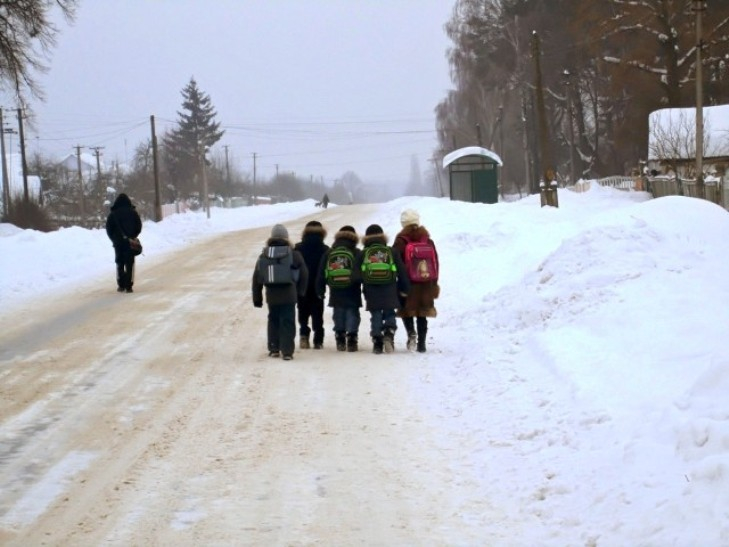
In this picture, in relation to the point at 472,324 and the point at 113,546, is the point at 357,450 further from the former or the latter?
the point at 472,324

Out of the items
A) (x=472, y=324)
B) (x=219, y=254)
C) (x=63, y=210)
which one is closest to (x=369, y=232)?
(x=472, y=324)

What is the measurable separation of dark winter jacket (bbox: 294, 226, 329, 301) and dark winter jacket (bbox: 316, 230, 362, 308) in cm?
21

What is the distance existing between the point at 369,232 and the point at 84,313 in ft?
20.7

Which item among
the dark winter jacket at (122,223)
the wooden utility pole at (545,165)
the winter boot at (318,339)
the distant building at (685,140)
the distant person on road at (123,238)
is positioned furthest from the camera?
the distant building at (685,140)

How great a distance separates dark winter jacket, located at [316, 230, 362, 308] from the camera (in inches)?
487

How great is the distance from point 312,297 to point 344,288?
0.63 m

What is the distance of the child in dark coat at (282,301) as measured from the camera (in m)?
11.8

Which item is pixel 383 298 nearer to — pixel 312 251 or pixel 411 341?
pixel 411 341

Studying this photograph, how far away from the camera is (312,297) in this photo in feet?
42.0

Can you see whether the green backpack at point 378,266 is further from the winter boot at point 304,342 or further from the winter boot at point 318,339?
the winter boot at point 304,342

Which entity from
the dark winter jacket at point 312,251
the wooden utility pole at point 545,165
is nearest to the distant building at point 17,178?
the wooden utility pole at point 545,165

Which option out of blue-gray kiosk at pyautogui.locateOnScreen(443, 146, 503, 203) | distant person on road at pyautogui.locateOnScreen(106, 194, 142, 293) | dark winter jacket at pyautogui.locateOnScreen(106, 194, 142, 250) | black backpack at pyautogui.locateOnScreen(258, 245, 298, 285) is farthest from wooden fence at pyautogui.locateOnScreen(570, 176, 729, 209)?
black backpack at pyautogui.locateOnScreen(258, 245, 298, 285)

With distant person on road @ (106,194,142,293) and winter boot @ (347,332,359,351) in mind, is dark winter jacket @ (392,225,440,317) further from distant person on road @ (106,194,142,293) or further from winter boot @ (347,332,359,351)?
distant person on road @ (106,194,142,293)

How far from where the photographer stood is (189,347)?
12766mm
